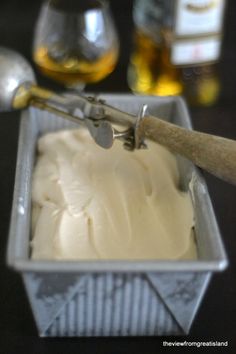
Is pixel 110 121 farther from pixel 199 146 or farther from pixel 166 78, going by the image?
pixel 166 78

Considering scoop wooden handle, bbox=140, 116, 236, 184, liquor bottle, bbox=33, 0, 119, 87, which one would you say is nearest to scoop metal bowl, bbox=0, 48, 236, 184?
scoop wooden handle, bbox=140, 116, 236, 184

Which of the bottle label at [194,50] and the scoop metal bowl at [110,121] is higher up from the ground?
the scoop metal bowl at [110,121]

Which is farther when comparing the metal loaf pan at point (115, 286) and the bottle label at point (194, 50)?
the bottle label at point (194, 50)

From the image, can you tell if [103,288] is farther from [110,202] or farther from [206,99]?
[206,99]

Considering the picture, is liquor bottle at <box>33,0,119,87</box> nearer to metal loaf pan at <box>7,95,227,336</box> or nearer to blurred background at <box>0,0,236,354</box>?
blurred background at <box>0,0,236,354</box>

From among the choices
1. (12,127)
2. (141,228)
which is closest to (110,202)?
(141,228)

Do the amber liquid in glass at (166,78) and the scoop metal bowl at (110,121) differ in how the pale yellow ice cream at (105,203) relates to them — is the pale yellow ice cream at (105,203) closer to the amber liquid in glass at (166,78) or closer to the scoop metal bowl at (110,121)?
the scoop metal bowl at (110,121)

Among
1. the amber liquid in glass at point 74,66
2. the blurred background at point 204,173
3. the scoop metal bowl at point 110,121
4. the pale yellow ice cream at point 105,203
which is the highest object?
the scoop metal bowl at point 110,121

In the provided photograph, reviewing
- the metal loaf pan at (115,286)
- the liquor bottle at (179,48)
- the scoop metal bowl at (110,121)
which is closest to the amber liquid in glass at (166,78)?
the liquor bottle at (179,48)

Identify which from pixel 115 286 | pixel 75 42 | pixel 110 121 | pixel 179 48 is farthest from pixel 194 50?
pixel 115 286
